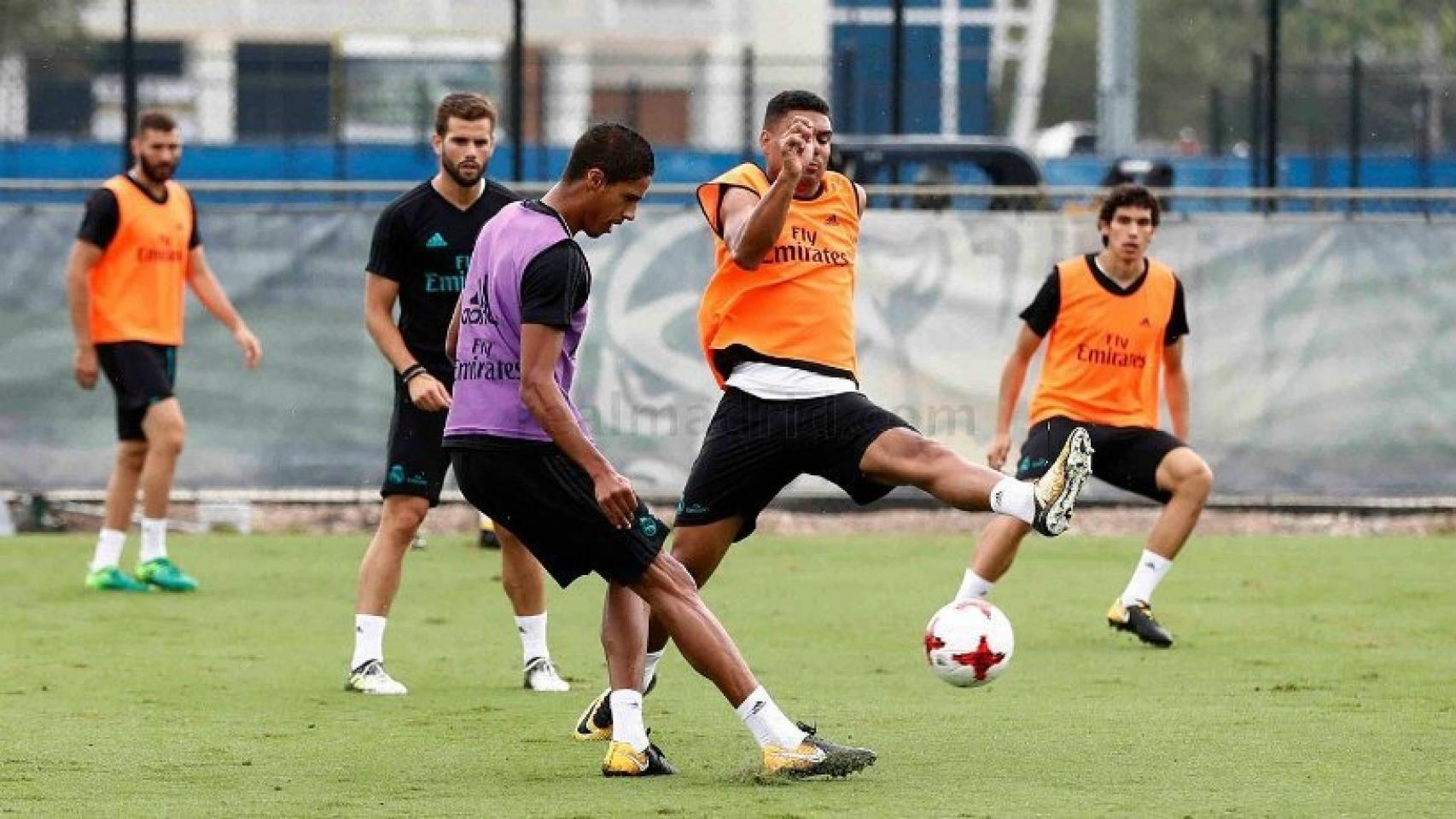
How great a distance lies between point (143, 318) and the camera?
12891mm

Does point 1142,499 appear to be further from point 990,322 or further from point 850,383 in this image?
point 850,383

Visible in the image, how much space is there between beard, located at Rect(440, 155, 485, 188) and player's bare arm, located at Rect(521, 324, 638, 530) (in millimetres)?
2544

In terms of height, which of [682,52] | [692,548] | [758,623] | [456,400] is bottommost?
[758,623]

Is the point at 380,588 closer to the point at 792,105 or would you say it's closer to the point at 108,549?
the point at 792,105

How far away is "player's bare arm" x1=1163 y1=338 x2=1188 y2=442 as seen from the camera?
38.1 ft

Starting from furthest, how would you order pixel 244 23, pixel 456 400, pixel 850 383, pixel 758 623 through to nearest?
pixel 244 23 → pixel 758 623 → pixel 850 383 → pixel 456 400

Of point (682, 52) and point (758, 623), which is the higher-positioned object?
point (682, 52)

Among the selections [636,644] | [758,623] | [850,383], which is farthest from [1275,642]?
[636,644]

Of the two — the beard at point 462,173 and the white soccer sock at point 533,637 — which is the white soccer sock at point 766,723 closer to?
the white soccer sock at point 533,637

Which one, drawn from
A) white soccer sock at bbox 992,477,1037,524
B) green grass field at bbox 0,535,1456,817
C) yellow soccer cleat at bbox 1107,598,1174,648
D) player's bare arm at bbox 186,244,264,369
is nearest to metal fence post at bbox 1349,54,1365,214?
green grass field at bbox 0,535,1456,817

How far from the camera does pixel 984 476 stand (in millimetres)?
7625

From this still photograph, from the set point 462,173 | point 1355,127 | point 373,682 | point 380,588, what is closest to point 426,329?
point 462,173

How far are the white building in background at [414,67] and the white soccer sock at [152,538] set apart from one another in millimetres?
7234

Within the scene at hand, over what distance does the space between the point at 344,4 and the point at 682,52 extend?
6.53 m
